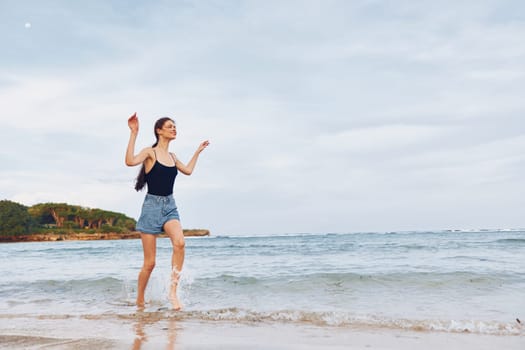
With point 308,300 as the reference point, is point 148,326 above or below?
above

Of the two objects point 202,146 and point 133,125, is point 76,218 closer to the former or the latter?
point 202,146

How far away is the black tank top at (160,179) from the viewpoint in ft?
18.1

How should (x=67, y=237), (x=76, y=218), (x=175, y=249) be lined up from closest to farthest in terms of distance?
(x=175, y=249) → (x=67, y=237) → (x=76, y=218)

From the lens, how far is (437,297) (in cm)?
653

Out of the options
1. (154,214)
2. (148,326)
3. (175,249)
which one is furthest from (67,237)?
(148,326)

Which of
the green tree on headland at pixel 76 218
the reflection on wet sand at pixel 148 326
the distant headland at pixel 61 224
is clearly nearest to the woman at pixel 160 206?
the reflection on wet sand at pixel 148 326

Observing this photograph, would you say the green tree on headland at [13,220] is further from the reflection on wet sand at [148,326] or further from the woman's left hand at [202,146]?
the reflection on wet sand at [148,326]

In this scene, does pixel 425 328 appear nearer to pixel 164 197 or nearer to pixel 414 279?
pixel 164 197

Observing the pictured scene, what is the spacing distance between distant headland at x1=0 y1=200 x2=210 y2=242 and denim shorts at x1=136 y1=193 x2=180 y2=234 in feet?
220

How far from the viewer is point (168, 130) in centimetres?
572

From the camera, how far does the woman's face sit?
18.7 ft

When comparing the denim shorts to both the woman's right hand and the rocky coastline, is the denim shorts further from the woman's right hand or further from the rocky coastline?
the rocky coastline

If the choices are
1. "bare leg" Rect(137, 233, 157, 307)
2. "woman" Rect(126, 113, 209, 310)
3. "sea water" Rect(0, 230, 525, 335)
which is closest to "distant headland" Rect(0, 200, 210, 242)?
"sea water" Rect(0, 230, 525, 335)

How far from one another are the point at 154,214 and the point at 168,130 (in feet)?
3.39
